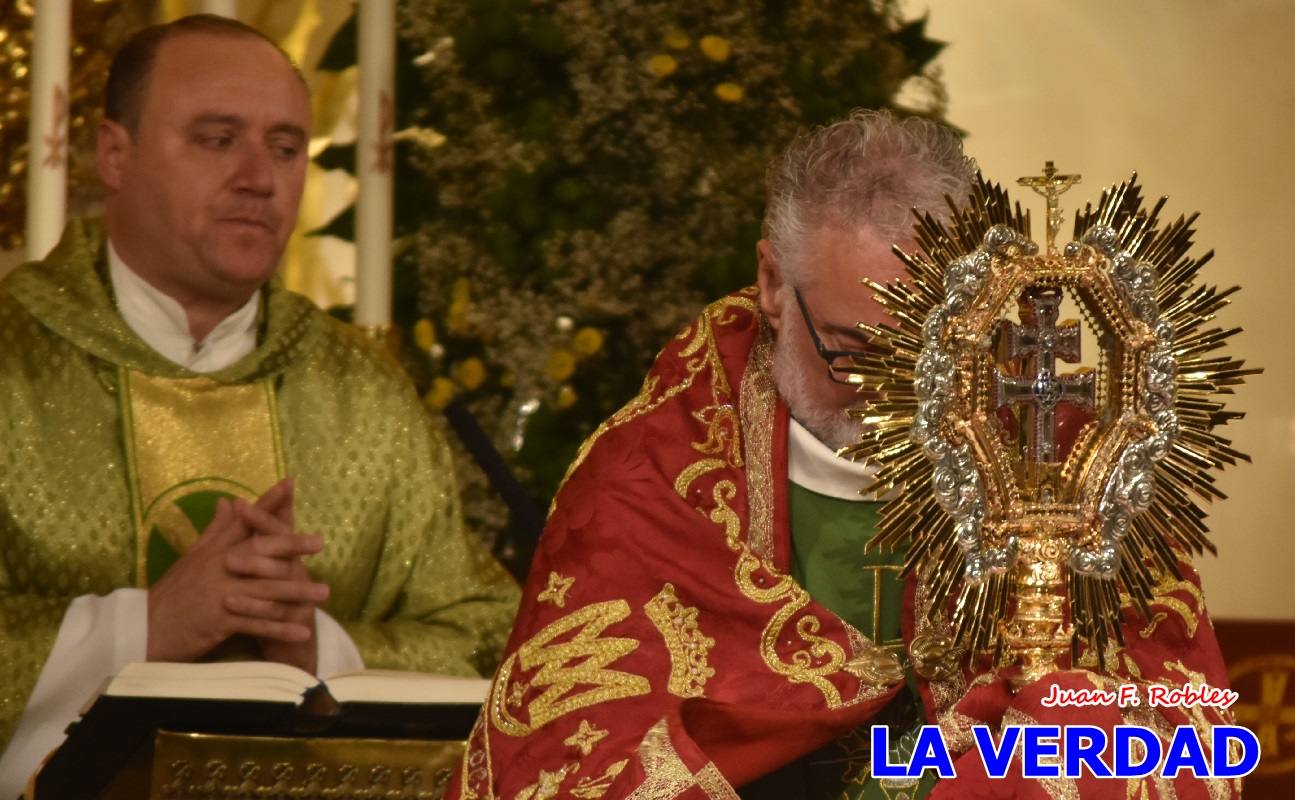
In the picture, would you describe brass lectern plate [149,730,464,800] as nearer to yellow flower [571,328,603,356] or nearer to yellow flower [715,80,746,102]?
yellow flower [571,328,603,356]

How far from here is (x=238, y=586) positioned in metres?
2.96

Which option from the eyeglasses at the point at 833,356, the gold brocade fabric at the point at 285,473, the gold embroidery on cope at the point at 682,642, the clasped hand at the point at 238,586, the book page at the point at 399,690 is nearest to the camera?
the gold embroidery on cope at the point at 682,642

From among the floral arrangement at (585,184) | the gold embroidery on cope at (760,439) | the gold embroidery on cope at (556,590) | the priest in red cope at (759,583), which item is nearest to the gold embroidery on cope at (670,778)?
the priest in red cope at (759,583)

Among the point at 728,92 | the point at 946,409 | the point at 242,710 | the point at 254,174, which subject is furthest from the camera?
the point at 728,92

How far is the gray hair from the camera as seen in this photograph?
8.41 ft

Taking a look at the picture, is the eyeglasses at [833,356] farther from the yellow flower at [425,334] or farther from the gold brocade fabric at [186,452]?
the yellow flower at [425,334]

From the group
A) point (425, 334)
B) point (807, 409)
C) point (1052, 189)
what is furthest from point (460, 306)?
point (1052, 189)

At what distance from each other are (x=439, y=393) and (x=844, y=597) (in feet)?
5.35

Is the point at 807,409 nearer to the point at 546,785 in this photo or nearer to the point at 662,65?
the point at 546,785

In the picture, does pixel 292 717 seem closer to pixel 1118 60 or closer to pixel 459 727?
pixel 459 727

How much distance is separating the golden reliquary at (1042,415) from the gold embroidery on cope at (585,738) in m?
0.38

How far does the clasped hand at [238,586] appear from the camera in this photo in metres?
2.97

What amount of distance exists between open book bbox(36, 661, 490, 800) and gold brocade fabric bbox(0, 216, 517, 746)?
0.41 meters

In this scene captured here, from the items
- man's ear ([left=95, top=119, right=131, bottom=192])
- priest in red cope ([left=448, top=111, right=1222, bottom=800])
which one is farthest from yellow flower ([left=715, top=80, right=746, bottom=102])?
priest in red cope ([left=448, top=111, right=1222, bottom=800])
